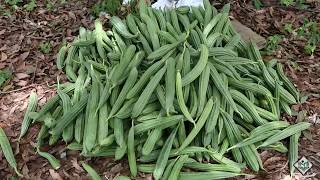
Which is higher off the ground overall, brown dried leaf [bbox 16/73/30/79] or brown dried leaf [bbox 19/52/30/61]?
brown dried leaf [bbox 19/52/30/61]

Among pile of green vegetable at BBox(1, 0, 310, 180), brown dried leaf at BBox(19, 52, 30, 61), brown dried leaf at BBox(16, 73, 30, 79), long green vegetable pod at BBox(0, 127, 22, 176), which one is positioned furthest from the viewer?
brown dried leaf at BBox(19, 52, 30, 61)

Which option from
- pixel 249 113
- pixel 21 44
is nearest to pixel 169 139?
pixel 249 113

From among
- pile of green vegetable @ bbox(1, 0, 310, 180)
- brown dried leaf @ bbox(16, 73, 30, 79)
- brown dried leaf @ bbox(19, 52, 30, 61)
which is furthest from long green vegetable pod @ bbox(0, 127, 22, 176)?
brown dried leaf @ bbox(19, 52, 30, 61)

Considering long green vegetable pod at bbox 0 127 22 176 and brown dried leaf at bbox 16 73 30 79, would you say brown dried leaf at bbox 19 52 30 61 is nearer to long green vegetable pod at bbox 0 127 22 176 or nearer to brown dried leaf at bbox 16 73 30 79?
brown dried leaf at bbox 16 73 30 79

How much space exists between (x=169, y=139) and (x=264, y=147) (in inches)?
29.8

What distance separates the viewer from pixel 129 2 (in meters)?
5.25

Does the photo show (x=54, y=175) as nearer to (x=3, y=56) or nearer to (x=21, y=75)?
(x=21, y=75)

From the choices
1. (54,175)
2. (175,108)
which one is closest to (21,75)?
(54,175)

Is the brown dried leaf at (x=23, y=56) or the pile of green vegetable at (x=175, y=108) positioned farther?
the brown dried leaf at (x=23, y=56)

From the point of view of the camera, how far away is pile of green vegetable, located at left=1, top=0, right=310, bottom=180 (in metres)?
3.80

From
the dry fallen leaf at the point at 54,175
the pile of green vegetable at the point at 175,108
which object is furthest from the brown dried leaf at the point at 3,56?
the dry fallen leaf at the point at 54,175

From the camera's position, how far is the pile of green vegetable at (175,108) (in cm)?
380

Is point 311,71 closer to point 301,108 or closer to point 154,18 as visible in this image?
point 301,108

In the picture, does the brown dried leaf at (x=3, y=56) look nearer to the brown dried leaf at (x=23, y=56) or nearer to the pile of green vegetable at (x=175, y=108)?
the brown dried leaf at (x=23, y=56)
